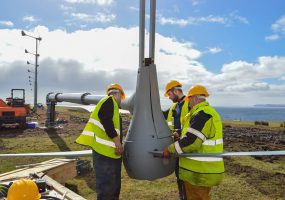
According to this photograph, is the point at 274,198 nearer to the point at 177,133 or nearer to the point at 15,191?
the point at 177,133

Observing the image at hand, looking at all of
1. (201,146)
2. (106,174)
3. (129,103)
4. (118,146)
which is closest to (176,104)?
(129,103)

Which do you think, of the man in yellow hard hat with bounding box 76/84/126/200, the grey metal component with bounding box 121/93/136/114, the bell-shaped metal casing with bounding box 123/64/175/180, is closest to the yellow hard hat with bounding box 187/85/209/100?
the bell-shaped metal casing with bounding box 123/64/175/180

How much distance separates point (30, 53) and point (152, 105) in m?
28.3

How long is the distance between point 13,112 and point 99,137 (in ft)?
52.5

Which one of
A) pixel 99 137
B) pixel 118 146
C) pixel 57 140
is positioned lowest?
pixel 57 140

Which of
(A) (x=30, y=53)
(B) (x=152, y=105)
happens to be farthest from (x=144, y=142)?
(A) (x=30, y=53)

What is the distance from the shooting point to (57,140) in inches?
579

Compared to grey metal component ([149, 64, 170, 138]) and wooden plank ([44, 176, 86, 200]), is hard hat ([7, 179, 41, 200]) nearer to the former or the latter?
grey metal component ([149, 64, 170, 138])

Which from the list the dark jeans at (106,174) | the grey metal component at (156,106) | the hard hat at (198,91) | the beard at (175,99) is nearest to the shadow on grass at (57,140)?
the beard at (175,99)

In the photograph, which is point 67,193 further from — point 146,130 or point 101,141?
point 146,130

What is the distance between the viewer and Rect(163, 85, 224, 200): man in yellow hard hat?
4172 mm

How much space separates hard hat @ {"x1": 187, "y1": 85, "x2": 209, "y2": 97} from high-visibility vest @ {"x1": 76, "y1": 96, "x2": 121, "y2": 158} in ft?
3.75

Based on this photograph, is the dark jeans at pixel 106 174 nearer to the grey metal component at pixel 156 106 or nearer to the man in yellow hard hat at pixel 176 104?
the grey metal component at pixel 156 106

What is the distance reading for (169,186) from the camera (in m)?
7.54
